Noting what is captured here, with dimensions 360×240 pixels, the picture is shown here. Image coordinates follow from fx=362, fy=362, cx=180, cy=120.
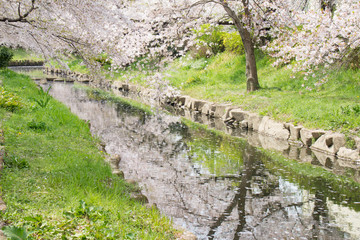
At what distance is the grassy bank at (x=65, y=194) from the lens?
376 cm

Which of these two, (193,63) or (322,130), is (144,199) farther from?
(193,63)

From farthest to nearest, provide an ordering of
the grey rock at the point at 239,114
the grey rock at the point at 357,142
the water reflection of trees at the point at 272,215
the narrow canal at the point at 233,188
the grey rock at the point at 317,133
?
the grey rock at the point at 239,114, the grey rock at the point at 317,133, the grey rock at the point at 357,142, the narrow canal at the point at 233,188, the water reflection of trees at the point at 272,215

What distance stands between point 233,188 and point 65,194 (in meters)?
3.49

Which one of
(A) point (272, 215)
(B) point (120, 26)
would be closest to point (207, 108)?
(B) point (120, 26)

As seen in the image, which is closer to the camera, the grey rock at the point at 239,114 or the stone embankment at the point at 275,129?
the stone embankment at the point at 275,129

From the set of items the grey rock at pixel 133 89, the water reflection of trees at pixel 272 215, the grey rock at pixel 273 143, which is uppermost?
the grey rock at pixel 133 89

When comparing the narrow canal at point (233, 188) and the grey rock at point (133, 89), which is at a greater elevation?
the grey rock at point (133, 89)

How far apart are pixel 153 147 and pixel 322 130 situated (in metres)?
4.64

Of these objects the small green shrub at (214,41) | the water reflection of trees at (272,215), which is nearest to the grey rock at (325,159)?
the water reflection of trees at (272,215)

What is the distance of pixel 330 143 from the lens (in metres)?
9.24

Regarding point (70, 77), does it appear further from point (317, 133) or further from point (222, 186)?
point (222, 186)

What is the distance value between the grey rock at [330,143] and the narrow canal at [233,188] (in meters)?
1.21

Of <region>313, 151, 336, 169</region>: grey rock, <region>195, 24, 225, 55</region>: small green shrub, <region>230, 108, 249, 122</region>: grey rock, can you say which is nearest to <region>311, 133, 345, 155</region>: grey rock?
<region>313, 151, 336, 169</region>: grey rock

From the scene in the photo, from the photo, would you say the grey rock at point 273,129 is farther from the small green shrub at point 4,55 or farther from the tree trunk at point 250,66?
the small green shrub at point 4,55
